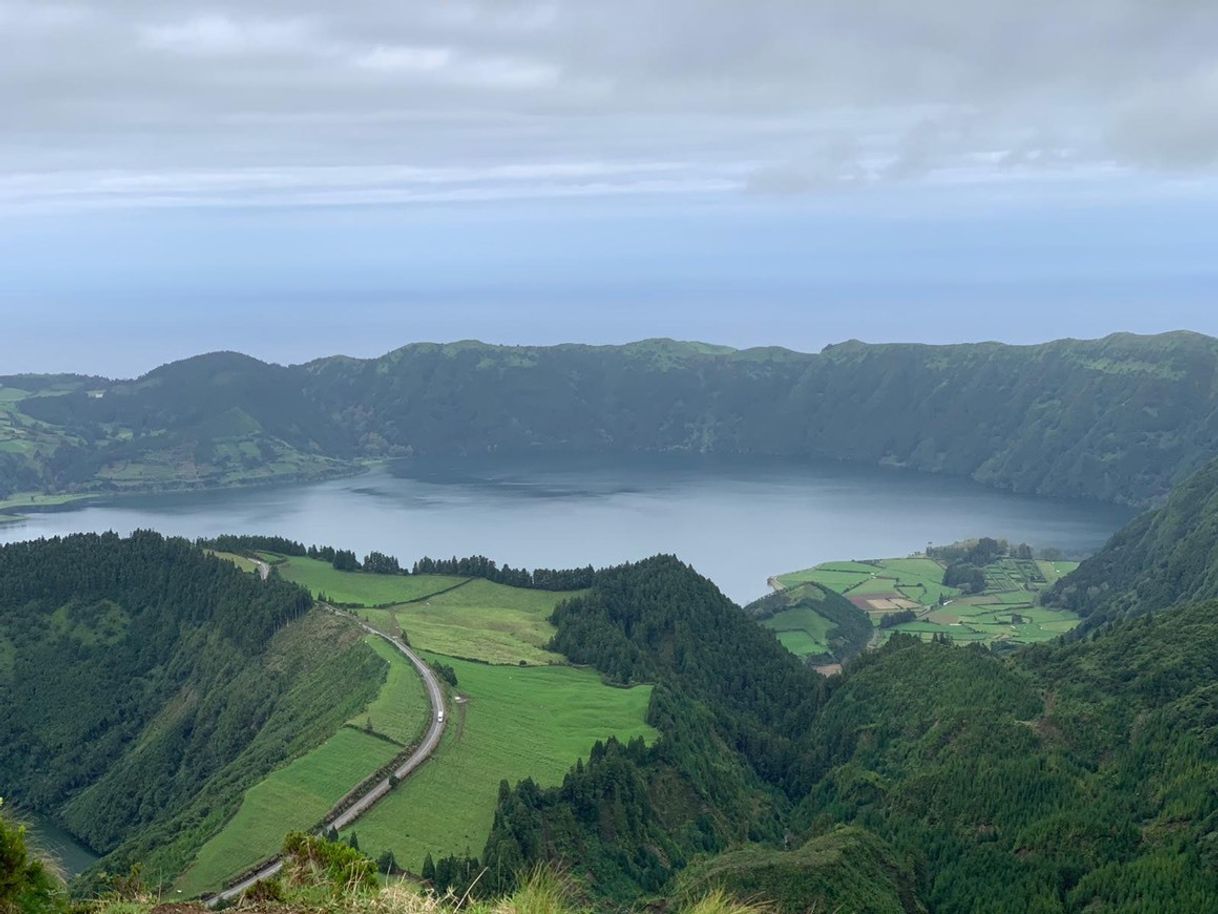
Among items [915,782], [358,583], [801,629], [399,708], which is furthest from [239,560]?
[915,782]

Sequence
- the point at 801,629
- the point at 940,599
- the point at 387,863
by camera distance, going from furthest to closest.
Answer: the point at 940,599, the point at 801,629, the point at 387,863

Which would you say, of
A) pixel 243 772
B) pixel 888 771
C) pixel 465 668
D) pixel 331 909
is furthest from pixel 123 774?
pixel 331 909

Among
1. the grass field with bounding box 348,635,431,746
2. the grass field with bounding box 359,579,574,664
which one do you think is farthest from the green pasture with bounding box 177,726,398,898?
the grass field with bounding box 359,579,574,664

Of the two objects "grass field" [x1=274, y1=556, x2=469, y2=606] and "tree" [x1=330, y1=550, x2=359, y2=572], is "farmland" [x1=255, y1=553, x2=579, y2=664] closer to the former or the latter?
"grass field" [x1=274, y1=556, x2=469, y2=606]

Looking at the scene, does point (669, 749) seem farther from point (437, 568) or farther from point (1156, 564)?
point (1156, 564)

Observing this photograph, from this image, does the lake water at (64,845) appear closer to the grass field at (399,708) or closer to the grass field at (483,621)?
the grass field at (399,708)

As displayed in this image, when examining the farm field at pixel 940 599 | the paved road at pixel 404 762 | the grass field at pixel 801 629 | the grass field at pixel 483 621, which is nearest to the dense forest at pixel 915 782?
the grass field at pixel 483 621

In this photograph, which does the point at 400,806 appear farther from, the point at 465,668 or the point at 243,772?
the point at 465,668
